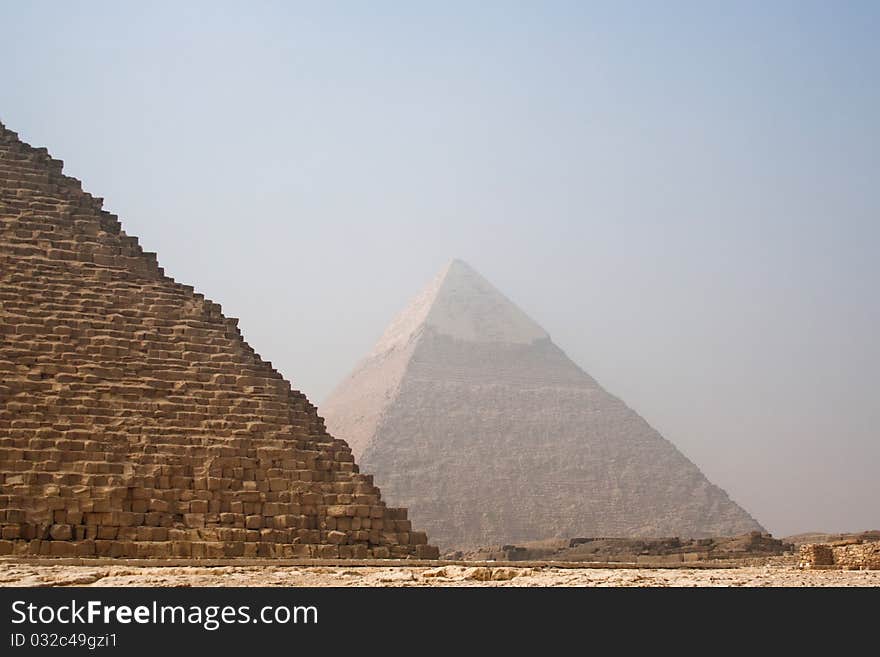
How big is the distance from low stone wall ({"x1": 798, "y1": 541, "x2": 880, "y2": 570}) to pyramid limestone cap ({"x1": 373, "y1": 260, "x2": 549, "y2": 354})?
8010cm

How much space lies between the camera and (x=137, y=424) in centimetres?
2303

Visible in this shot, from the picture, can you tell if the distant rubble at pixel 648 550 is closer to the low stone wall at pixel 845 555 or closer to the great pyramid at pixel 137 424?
the great pyramid at pixel 137 424

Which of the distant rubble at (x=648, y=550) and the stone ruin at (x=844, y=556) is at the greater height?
the distant rubble at (x=648, y=550)

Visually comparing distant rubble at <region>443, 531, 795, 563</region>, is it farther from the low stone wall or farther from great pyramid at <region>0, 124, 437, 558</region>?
the low stone wall

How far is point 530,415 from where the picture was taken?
97.2 metres

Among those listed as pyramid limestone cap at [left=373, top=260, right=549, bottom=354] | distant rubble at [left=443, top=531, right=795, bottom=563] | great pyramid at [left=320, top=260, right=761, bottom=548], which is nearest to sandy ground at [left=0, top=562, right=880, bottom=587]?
distant rubble at [left=443, top=531, right=795, bottom=563]

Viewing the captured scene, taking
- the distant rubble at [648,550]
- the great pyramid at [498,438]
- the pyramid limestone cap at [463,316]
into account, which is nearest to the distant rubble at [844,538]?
the distant rubble at [648,550]

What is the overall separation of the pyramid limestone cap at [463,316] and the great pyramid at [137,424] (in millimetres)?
75708

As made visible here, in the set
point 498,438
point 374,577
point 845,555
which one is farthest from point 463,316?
point 374,577

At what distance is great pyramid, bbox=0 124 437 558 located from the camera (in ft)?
70.5

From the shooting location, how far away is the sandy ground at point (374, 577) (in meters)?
14.4

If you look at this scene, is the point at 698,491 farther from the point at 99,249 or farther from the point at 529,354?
the point at 99,249
